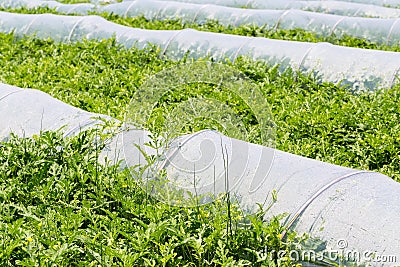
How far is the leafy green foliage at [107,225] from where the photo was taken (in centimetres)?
288

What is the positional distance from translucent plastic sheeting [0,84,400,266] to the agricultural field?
13cm

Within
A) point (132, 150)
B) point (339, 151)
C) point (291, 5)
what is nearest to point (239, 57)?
point (339, 151)

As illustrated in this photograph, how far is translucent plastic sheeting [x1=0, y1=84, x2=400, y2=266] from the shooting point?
9.39 ft

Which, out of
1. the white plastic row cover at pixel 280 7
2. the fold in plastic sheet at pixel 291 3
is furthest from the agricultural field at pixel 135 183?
the fold in plastic sheet at pixel 291 3

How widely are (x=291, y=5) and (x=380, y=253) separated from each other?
9.42m

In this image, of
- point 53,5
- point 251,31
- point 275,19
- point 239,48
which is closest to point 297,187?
point 239,48

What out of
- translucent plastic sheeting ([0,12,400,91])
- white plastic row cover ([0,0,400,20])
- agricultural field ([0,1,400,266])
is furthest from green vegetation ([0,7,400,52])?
agricultural field ([0,1,400,266])

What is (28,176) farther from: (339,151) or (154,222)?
(339,151)

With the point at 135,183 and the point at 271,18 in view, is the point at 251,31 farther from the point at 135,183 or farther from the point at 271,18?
the point at 135,183

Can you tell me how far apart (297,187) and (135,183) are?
939 mm
